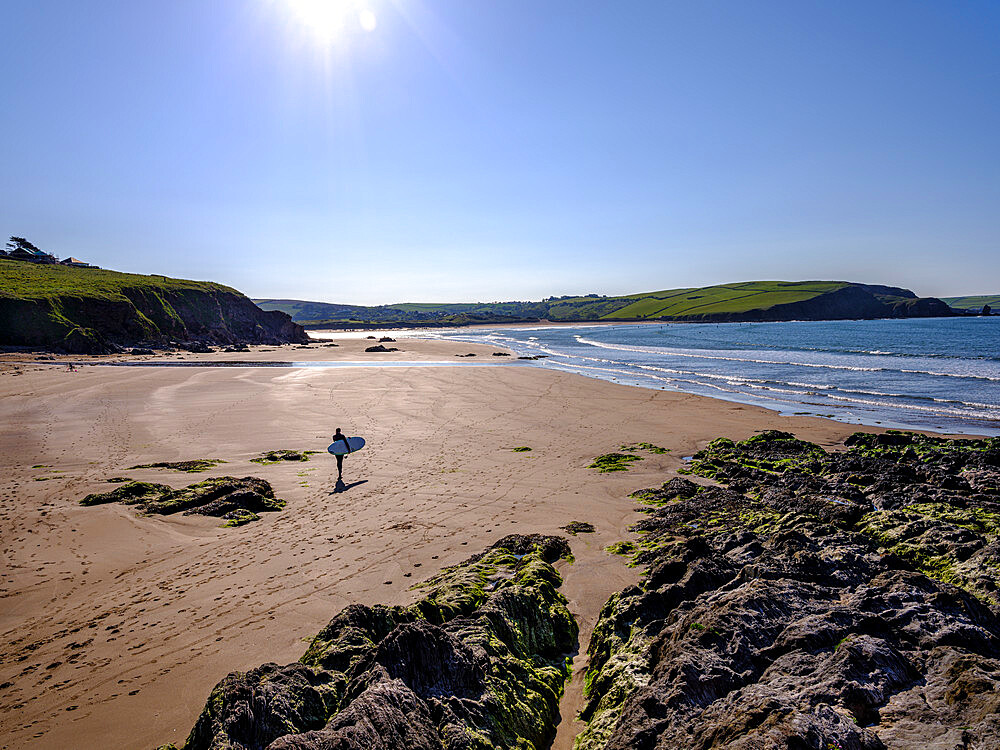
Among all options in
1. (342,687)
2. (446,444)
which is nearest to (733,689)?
(342,687)

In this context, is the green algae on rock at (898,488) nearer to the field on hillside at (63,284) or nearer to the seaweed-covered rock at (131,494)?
the seaweed-covered rock at (131,494)

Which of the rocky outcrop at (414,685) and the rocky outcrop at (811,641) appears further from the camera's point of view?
the rocky outcrop at (414,685)

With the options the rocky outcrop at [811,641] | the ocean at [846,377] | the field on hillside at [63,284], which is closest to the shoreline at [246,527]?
the rocky outcrop at [811,641]

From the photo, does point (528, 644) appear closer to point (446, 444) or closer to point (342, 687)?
point (342, 687)

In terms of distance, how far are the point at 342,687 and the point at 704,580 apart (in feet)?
13.6

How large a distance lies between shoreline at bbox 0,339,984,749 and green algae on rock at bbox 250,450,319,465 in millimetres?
535

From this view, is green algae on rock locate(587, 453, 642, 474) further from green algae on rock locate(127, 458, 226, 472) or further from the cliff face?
the cliff face

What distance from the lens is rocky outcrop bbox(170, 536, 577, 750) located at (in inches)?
145

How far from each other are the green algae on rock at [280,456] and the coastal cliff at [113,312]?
46.2 metres

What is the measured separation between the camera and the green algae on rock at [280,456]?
1581 centimetres

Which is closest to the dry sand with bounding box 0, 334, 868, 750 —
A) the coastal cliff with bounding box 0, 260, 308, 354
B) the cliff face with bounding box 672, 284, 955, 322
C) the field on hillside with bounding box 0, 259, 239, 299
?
the coastal cliff with bounding box 0, 260, 308, 354

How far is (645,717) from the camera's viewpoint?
388 cm

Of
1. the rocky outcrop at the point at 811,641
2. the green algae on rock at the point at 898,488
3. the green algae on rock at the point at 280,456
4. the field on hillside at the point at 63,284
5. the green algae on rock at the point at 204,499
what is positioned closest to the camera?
the rocky outcrop at the point at 811,641

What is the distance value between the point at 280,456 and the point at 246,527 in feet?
19.5
